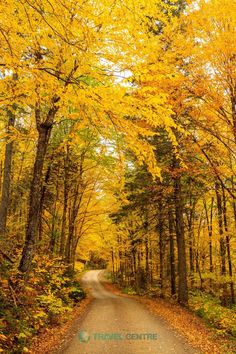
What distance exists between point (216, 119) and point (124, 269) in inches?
1153

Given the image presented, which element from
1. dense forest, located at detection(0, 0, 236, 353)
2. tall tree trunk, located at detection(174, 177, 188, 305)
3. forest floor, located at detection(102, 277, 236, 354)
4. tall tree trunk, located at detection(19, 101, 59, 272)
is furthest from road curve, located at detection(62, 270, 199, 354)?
tall tree trunk, located at detection(174, 177, 188, 305)

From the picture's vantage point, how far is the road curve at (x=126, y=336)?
23.5ft

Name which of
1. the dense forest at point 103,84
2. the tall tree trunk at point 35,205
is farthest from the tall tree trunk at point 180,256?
the tall tree trunk at point 35,205

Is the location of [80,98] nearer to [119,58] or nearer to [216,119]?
[119,58]

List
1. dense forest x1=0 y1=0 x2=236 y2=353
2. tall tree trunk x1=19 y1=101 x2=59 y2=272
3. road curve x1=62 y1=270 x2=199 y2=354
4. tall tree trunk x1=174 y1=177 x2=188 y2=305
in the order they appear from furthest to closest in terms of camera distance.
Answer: tall tree trunk x1=174 y1=177 x2=188 y2=305 < road curve x1=62 y1=270 x2=199 y2=354 < tall tree trunk x1=19 y1=101 x2=59 y2=272 < dense forest x1=0 y1=0 x2=236 y2=353

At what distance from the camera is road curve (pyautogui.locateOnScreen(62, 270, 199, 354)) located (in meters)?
7.18

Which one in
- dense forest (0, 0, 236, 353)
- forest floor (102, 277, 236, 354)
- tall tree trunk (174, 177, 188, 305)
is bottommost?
forest floor (102, 277, 236, 354)

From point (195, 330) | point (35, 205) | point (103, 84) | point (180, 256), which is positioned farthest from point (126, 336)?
point (103, 84)

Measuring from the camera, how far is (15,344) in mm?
5777

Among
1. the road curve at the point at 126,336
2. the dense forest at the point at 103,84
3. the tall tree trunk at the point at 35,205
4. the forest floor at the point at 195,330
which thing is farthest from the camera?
A: the forest floor at the point at 195,330

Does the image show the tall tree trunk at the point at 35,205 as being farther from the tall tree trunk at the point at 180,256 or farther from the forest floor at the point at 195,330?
the tall tree trunk at the point at 180,256

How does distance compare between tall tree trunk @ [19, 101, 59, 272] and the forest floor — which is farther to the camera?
the forest floor

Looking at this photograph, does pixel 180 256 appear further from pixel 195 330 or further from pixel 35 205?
pixel 35 205

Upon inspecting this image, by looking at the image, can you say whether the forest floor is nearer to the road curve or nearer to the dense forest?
the road curve
